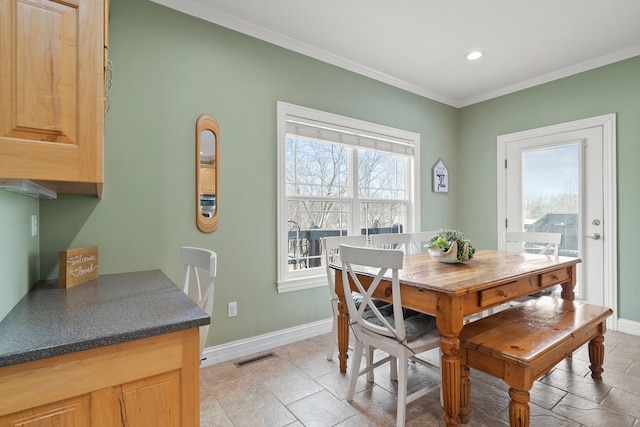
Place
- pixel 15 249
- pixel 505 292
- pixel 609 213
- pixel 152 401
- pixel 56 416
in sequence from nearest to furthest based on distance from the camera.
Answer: pixel 56 416 < pixel 152 401 < pixel 15 249 < pixel 505 292 < pixel 609 213

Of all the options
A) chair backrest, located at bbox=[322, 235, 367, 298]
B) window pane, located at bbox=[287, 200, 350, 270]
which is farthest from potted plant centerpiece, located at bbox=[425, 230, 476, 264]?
window pane, located at bbox=[287, 200, 350, 270]

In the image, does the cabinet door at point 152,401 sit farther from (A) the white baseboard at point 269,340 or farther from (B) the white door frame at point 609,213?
(B) the white door frame at point 609,213

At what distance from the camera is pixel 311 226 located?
318 cm

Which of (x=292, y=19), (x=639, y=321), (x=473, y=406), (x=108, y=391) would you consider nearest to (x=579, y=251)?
(x=639, y=321)

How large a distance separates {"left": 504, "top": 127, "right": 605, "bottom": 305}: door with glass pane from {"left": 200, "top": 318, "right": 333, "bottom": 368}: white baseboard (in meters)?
2.75

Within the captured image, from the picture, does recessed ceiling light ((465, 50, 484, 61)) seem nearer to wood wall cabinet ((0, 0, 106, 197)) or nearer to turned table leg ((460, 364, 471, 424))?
turned table leg ((460, 364, 471, 424))

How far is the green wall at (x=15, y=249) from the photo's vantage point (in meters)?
1.15

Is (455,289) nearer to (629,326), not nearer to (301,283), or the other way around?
(301,283)

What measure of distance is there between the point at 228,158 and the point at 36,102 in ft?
5.53

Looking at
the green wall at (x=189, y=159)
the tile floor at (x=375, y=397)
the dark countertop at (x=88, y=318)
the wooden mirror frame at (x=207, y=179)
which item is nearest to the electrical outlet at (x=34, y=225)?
the green wall at (x=189, y=159)

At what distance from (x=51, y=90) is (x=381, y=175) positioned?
10.5 ft

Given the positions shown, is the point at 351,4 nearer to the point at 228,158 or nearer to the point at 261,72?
the point at 261,72

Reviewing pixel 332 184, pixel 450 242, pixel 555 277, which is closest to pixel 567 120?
pixel 555 277

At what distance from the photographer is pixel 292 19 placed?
2.61 metres
